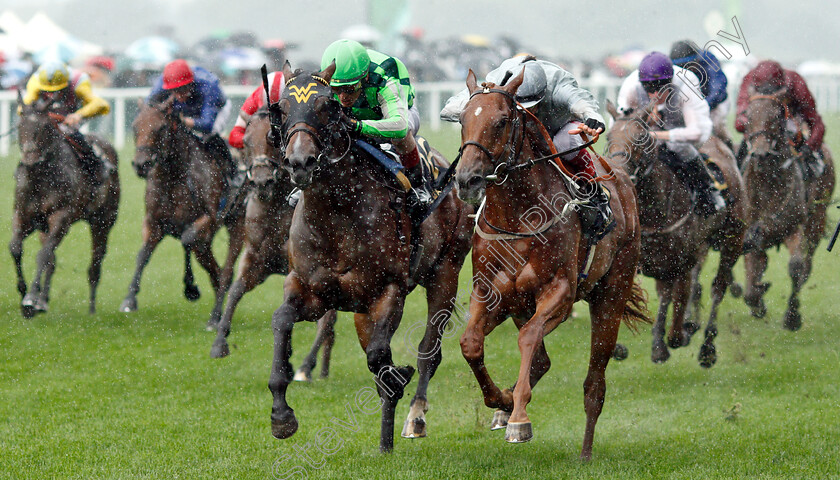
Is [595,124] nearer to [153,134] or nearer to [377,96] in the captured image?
[377,96]

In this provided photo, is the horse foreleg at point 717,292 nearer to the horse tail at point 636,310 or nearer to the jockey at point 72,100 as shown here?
the horse tail at point 636,310

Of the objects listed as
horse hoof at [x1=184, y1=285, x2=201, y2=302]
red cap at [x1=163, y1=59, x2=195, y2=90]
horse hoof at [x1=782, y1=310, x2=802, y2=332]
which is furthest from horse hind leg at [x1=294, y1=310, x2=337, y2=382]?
horse hoof at [x1=782, y1=310, x2=802, y2=332]

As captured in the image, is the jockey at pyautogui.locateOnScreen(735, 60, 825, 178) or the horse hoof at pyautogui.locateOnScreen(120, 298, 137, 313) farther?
the horse hoof at pyautogui.locateOnScreen(120, 298, 137, 313)

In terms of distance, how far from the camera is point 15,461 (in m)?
5.33

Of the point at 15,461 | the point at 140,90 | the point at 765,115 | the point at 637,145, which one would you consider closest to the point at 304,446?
the point at 15,461

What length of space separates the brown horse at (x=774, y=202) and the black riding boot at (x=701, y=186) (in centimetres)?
126

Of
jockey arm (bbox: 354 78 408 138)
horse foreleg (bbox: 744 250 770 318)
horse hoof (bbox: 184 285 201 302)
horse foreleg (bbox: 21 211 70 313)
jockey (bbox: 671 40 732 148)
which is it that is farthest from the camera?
horse hoof (bbox: 184 285 201 302)

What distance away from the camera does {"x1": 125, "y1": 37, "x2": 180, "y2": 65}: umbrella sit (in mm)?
21859

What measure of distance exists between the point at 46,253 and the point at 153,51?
46.9ft

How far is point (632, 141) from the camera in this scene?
6.88 m

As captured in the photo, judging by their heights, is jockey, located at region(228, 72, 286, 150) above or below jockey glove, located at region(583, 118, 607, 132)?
above

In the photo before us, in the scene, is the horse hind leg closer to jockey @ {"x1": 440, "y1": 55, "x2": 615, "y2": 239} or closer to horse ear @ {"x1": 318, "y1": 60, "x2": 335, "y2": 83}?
jockey @ {"x1": 440, "y1": 55, "x2": 615, "y2": 239}

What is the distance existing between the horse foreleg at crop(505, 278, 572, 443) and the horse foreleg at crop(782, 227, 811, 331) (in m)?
5.09

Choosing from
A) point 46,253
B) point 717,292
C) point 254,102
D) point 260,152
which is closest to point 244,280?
point 260,152
